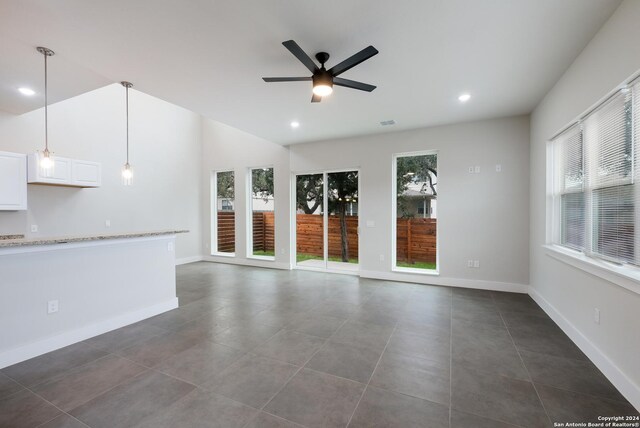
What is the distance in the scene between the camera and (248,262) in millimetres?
6871

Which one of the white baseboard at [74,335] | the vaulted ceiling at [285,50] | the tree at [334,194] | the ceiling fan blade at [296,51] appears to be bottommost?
the white baseboard at [74,335]

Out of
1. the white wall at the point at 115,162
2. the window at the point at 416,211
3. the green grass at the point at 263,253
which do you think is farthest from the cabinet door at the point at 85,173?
the window at the point at 416,211

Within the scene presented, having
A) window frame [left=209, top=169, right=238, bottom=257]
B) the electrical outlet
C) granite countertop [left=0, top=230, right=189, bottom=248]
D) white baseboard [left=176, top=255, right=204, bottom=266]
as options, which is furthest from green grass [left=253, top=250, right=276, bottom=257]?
the electrical outlet

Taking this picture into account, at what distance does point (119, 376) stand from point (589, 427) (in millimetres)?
3327

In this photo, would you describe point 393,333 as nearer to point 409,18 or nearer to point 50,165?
point 409,18

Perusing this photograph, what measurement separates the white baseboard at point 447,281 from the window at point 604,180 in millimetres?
1389

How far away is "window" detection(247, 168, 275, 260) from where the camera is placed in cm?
679

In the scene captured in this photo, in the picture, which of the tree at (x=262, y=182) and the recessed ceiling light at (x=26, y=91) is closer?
the recessed ceiling light at (x=26, y=91)

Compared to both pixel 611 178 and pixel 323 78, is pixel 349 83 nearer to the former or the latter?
pixel 323 78

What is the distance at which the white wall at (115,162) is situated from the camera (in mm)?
4609

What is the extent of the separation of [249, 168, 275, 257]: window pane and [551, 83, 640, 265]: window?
5.25 metres

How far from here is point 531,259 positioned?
4.31 m

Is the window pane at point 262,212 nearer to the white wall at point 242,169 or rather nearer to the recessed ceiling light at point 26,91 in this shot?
the white wall at point 242,169

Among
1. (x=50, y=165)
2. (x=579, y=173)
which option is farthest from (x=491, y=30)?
(x=50, y=165)
